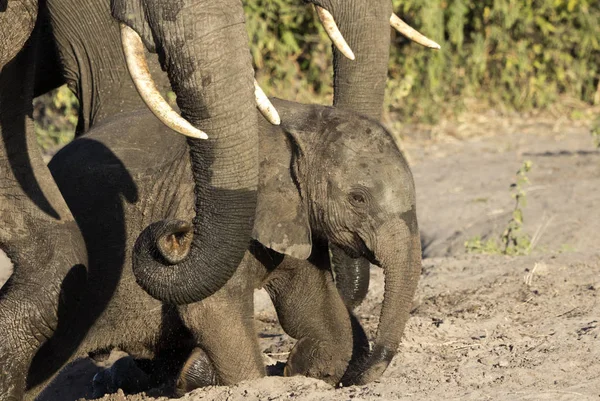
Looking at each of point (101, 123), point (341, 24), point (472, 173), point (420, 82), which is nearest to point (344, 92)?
point (341, 24)

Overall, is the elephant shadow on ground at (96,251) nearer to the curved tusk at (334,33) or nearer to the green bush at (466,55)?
the curved tusk at (334,33)

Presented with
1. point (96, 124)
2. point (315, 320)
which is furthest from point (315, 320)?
point (96, 124)

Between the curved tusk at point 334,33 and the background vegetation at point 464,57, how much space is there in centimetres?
601

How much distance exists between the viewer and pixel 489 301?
6.18 m

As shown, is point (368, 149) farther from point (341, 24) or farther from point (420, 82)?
point (420, 82)

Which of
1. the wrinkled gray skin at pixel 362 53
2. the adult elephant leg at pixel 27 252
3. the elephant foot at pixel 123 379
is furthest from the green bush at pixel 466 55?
the adult elephant leg at pixel 27 252

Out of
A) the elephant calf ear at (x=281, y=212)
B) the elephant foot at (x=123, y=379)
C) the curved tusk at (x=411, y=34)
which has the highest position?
the curved tusk at (x=411, y=34)

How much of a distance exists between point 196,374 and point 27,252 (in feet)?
2.86

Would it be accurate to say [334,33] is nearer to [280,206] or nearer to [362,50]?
[362,50]

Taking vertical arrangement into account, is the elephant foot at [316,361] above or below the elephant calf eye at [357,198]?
below

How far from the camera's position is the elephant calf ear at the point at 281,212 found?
500 centimetres

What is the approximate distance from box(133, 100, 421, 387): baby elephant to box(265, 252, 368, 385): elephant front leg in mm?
41

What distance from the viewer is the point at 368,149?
508 cm

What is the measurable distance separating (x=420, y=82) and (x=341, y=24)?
6.98 m
